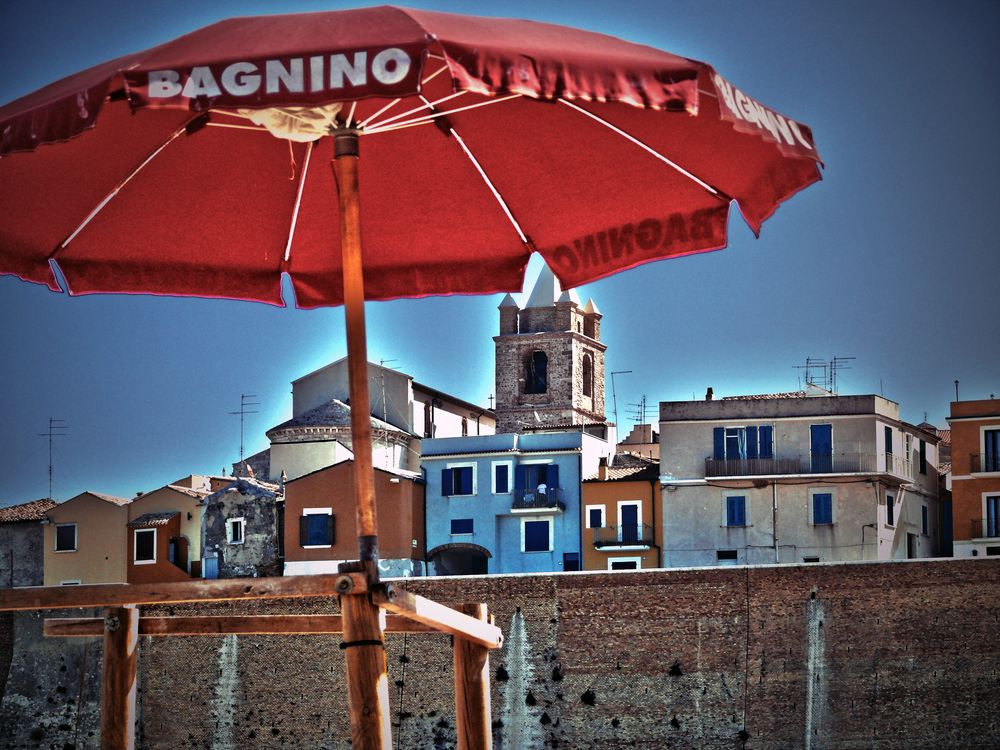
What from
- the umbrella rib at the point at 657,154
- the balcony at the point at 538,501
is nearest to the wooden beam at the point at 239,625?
the umbrella rib at the point at 657,154

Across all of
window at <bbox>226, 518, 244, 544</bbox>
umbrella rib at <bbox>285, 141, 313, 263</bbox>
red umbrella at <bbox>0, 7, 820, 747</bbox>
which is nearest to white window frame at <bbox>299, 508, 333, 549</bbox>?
window at <bbox>226, 518, 244, 544</bbox>

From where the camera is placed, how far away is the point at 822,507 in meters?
44.3

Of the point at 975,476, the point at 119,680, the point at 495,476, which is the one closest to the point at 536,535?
the point at 495,476

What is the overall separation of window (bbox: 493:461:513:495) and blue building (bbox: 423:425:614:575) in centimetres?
3

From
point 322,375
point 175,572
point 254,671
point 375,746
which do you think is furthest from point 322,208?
point 322,375

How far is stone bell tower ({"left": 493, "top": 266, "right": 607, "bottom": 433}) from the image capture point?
6912 centimetres

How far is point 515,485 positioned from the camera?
48.0 metres

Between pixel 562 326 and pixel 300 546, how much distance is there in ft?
90.3

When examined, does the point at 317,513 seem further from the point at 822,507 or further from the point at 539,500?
the point at 822,507

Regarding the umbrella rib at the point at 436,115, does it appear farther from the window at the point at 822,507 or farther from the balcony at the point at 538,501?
the balcony at the point at 538,501

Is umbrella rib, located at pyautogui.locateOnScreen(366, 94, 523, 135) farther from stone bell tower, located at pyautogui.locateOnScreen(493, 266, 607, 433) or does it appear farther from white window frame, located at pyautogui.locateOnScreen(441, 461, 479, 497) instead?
stone bell tower, located at pyautogui.locateOnScreen(493, 266, 607, 433)

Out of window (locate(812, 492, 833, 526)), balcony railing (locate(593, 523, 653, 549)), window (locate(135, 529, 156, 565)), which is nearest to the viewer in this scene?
window (locate(812, 492, 833, 526))

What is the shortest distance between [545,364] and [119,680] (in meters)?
63.6

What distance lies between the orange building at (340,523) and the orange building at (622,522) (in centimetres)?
468
